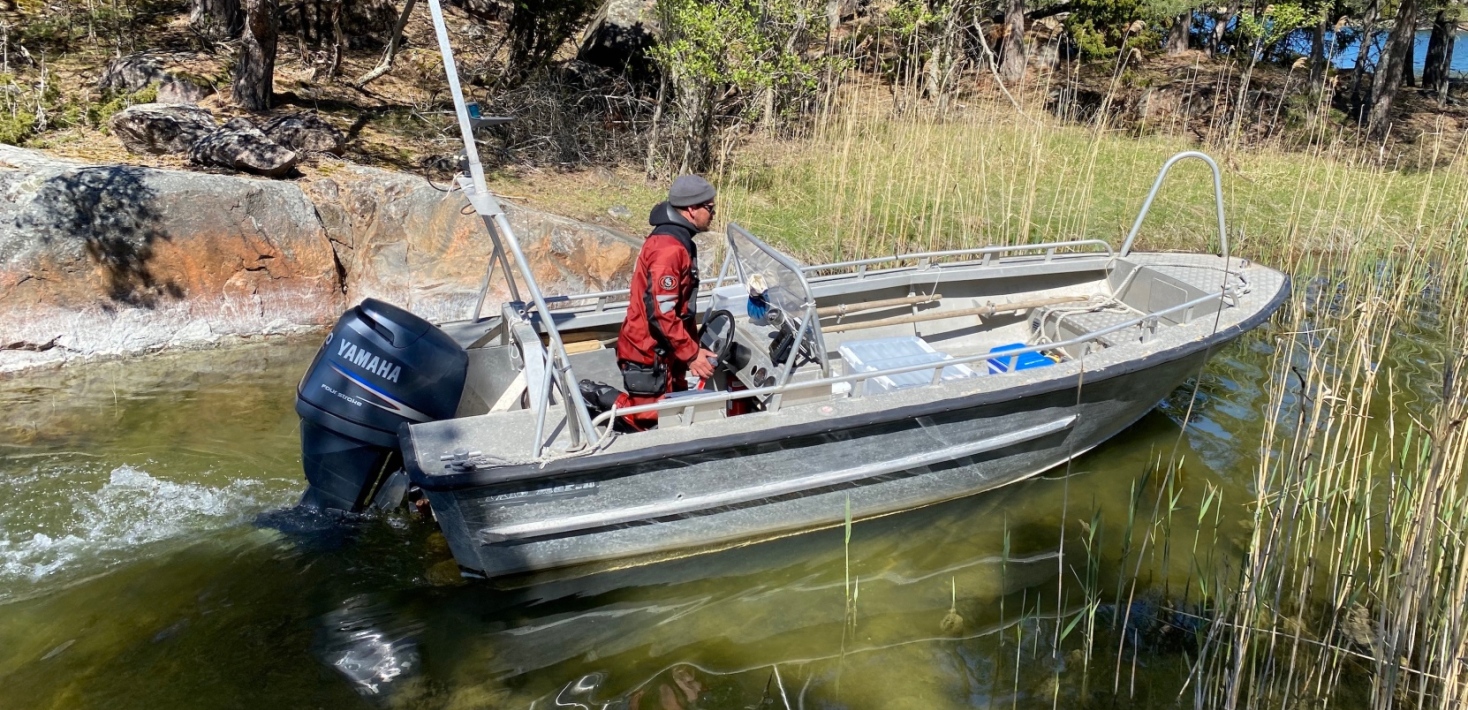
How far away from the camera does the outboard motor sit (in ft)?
15.2

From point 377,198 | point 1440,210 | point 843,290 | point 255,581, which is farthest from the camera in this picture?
point 1440,210

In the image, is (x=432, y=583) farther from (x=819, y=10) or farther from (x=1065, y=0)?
(x=1065, y=0)

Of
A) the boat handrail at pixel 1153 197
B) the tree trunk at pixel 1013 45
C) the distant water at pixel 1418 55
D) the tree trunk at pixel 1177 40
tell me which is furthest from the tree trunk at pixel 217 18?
the distant water at pixel 1418 55

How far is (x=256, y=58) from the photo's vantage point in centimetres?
1008

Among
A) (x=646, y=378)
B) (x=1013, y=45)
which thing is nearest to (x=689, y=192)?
(x=646, y=378)

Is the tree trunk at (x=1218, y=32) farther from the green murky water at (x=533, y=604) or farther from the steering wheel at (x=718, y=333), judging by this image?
the steering wheel at (x=718, y=333)

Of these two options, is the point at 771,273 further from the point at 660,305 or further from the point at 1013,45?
the point at 1013,45

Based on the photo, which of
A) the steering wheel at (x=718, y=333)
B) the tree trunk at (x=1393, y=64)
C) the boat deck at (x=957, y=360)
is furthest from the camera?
the tree trunk at (x=1393, y=64)

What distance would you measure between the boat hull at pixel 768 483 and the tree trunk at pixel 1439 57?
15.5 meters

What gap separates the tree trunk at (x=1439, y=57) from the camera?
17.3m

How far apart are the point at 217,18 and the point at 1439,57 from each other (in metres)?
20.9

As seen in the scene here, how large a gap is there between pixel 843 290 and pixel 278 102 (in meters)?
7.50

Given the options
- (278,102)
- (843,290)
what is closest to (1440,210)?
(843,290)

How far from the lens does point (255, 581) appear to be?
4.81 meters
